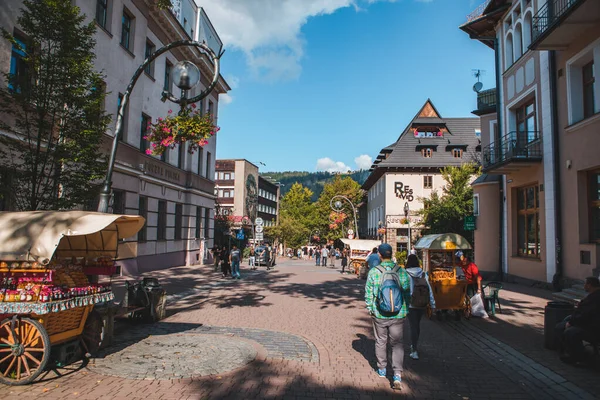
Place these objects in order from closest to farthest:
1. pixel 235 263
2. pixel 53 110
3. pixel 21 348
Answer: pixel 21 348 → pixel 53 110 → pixel 235 263

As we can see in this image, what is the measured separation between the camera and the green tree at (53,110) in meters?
7.92

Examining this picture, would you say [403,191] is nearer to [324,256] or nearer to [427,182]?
[427,182]

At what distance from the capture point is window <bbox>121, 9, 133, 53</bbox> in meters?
19.1

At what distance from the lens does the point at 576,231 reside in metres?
Result: 13.9

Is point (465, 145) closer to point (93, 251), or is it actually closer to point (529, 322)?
point (529, 322)

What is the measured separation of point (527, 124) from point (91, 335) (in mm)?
18605

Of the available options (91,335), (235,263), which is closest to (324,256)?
(235,263)

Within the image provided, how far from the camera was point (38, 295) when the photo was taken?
533cm

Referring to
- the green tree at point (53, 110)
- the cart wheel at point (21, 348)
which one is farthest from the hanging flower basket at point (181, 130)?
the cart wheel at point (21, 348)

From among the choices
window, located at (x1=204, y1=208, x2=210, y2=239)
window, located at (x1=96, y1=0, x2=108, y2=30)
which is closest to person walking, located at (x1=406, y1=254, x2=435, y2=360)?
window, located at (x1=96, y1=0, x2=108, y2=30)

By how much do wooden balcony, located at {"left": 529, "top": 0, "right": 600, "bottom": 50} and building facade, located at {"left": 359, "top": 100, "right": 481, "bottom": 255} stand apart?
85.3 ft

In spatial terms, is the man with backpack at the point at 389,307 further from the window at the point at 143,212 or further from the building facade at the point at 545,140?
the window at the point at 143,212

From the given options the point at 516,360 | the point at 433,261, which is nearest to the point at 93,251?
the point at 516,360

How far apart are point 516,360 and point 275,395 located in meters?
4.17
